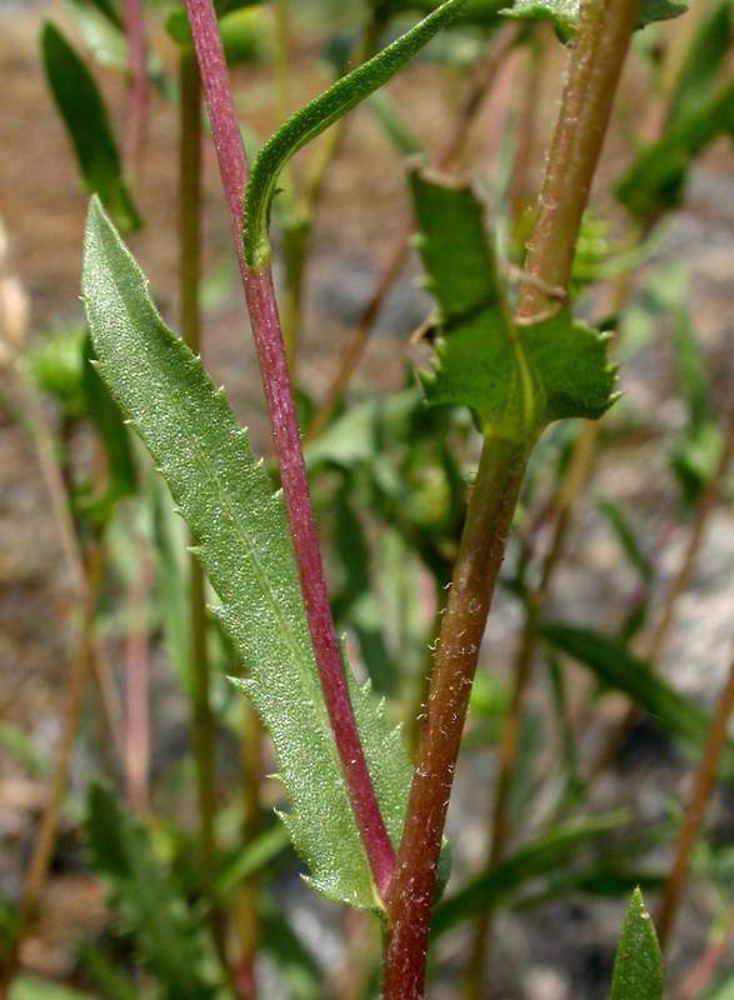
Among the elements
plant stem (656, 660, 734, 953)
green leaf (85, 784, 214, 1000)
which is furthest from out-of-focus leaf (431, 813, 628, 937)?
green leaf (85, 784, 214, 1000)

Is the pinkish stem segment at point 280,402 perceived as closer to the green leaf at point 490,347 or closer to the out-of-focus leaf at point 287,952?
the green leaf at point 490,347

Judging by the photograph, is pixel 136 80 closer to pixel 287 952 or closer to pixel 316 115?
pixel 316 115

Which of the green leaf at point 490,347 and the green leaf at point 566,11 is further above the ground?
the green leaf at point 566,11

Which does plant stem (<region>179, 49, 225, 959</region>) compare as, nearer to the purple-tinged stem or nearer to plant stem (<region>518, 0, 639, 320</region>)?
the purple-tinged stem

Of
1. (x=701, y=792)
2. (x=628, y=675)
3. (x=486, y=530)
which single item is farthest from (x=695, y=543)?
(x=486, y=530)

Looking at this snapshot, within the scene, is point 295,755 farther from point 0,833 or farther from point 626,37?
point 0,833

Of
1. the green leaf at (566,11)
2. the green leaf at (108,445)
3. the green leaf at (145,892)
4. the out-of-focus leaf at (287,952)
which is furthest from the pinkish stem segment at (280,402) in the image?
the out-of-focus leaf at (287,952)

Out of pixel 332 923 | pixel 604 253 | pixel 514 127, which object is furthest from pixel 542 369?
pixel 332 923
